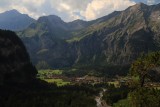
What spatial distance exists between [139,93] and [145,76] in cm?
539

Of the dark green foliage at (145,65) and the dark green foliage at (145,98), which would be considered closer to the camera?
the dark green foliage at (145,65)

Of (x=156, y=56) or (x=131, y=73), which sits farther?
(x=131, y=73)

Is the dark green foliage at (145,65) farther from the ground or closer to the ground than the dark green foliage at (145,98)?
farther from the ground

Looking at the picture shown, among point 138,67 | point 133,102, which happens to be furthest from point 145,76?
point 133,102

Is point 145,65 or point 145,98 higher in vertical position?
point 145,65

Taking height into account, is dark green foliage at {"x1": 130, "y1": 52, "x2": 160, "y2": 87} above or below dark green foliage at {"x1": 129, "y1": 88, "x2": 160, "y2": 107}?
above

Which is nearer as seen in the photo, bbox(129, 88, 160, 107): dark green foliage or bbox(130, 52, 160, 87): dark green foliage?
bbox(130, 52, 160, 87): dark green foliage

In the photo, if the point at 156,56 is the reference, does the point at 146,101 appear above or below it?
below

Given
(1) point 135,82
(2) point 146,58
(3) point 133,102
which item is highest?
(2) point 146,58

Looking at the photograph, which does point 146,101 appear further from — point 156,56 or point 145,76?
point 156,56

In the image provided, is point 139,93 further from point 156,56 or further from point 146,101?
point 156,56

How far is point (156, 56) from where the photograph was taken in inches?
3767

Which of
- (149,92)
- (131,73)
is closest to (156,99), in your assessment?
(149,92)

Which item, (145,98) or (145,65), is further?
(145,98)
